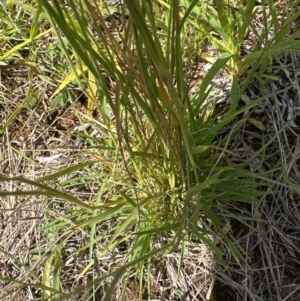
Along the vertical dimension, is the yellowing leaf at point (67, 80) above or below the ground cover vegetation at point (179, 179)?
above

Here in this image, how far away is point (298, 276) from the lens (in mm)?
1055

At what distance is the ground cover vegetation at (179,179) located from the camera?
936 mm

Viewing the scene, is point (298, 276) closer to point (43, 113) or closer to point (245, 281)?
point (245, 281)

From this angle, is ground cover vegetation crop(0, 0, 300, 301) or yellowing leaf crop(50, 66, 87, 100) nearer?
ground cover vegetation crop(0, 0, 300, 301)

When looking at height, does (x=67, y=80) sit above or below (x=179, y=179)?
above

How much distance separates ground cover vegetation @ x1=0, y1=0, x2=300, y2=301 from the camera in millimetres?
936

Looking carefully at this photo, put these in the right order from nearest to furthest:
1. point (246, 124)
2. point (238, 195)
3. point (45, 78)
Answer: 1. point (238, 195)
2. point (246, 124)
3. point (45, 78)

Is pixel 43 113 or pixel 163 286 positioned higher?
pixel 43 113

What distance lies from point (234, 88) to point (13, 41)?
2.04 ft

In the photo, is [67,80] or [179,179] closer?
[179,179]

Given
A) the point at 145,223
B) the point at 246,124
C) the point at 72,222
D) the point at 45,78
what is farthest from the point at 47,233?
the point at 246,124

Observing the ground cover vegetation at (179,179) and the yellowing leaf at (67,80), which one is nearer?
the ground cover vegetation at (179,179)

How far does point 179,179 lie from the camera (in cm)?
94

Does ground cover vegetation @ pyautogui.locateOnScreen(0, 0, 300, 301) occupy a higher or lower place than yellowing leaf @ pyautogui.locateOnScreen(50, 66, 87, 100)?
lower
